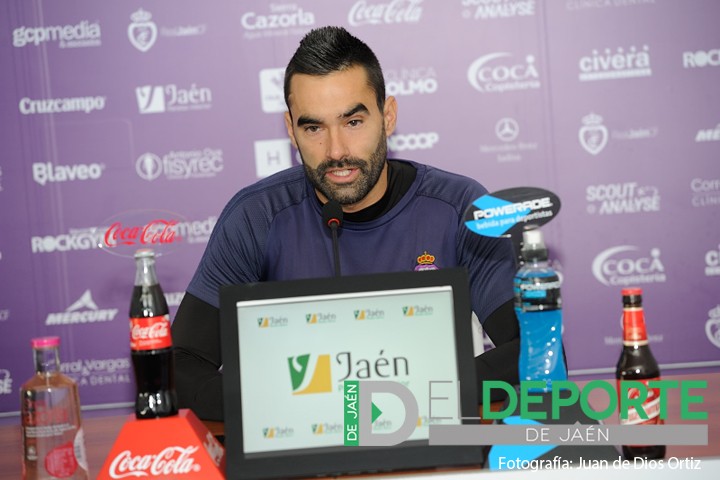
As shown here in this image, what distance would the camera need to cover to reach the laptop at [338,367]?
0.92m

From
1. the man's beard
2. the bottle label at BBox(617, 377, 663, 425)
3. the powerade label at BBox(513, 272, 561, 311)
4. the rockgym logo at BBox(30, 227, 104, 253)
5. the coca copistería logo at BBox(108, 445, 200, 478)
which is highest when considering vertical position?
the man's beard

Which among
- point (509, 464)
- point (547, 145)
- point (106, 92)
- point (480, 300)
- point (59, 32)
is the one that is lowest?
point (509, 464)

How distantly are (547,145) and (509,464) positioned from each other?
251cm

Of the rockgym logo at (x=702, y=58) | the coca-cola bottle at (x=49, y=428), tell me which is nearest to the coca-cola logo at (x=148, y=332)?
the coca-cola bottle at (x=49, y=428)

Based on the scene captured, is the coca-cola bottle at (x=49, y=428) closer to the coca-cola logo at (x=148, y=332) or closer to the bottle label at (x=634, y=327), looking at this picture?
the coca-cola logo at (x=148, y=332)

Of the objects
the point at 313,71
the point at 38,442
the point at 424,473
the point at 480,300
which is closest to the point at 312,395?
the point at 424,473

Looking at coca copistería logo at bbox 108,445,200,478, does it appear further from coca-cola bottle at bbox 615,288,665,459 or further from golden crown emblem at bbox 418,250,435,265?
golden crown emblem at bbox 418,250,435,265

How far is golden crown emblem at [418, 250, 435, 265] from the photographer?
168 centimetres

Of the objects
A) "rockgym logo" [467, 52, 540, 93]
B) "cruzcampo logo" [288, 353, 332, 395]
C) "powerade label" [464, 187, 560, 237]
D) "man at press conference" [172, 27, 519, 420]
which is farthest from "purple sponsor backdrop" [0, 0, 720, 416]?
"cruzcampo logo" [288, 353, 332, 395]

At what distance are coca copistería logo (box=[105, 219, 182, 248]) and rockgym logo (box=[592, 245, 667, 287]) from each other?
172 centimetres

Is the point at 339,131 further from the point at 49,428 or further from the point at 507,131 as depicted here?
the point at 507,131

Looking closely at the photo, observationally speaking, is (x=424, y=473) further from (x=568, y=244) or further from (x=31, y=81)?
(x=31, y=81)

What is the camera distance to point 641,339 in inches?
38.0

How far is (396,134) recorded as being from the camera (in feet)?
10.6
